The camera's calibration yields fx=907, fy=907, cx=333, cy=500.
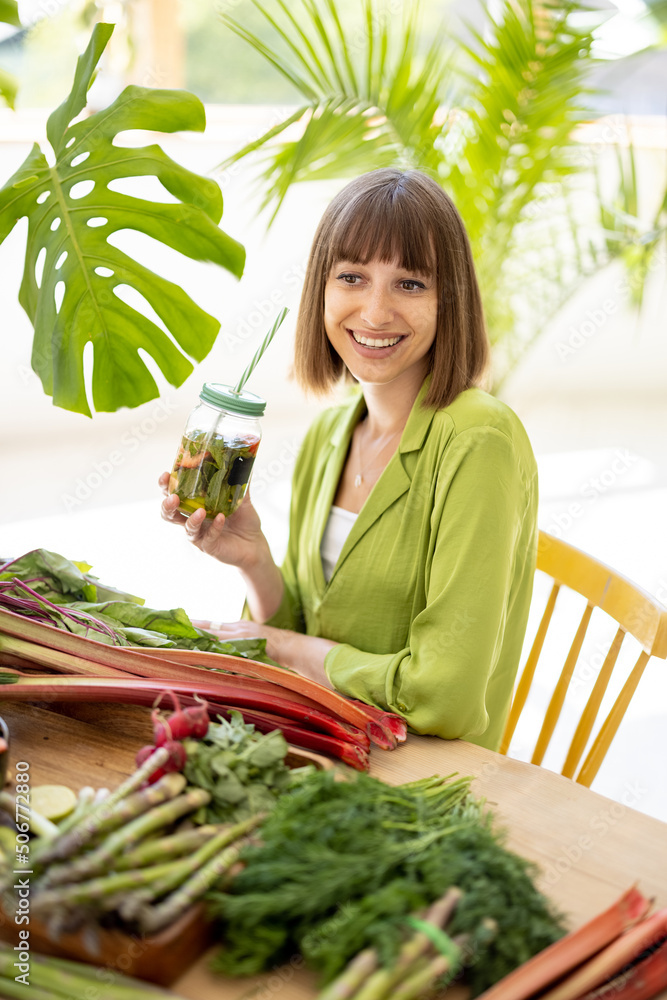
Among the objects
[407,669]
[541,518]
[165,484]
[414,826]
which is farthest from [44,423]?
[414,826]

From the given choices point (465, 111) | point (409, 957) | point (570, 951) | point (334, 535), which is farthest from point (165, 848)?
point (465, 111)

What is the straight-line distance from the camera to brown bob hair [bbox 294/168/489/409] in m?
1.64

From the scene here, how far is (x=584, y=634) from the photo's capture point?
1.81 m

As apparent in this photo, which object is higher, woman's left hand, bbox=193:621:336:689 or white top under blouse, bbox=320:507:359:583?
white top under blouse, bbox=320:507:359:583

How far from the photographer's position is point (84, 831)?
38.8 inches

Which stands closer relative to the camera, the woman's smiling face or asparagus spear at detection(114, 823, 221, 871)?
asparagus spear at detection(114, 823, 221, 871)

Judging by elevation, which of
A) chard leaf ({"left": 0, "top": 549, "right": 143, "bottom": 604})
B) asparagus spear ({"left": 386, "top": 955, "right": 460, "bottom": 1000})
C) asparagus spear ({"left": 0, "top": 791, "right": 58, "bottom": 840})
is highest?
chard leaf ({"left": 0, "top": 549, "right": 143, "bottom": 604})

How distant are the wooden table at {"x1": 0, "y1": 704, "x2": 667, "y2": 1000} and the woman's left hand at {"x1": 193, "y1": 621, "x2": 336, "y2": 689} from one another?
30 cm

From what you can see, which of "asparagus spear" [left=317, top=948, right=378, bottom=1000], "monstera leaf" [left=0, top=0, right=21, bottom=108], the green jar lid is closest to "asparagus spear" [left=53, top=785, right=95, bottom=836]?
"asparagus spear" [left=317, top=948, right=378, bottom=1000]

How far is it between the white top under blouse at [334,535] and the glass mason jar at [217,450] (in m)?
0.39

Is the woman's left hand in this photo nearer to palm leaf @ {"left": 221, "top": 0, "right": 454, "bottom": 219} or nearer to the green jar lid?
the green jar lid

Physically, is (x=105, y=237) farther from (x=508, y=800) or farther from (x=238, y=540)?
(x=508, y=800)

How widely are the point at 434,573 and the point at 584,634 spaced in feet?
1.44

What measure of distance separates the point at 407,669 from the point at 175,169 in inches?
38.5
